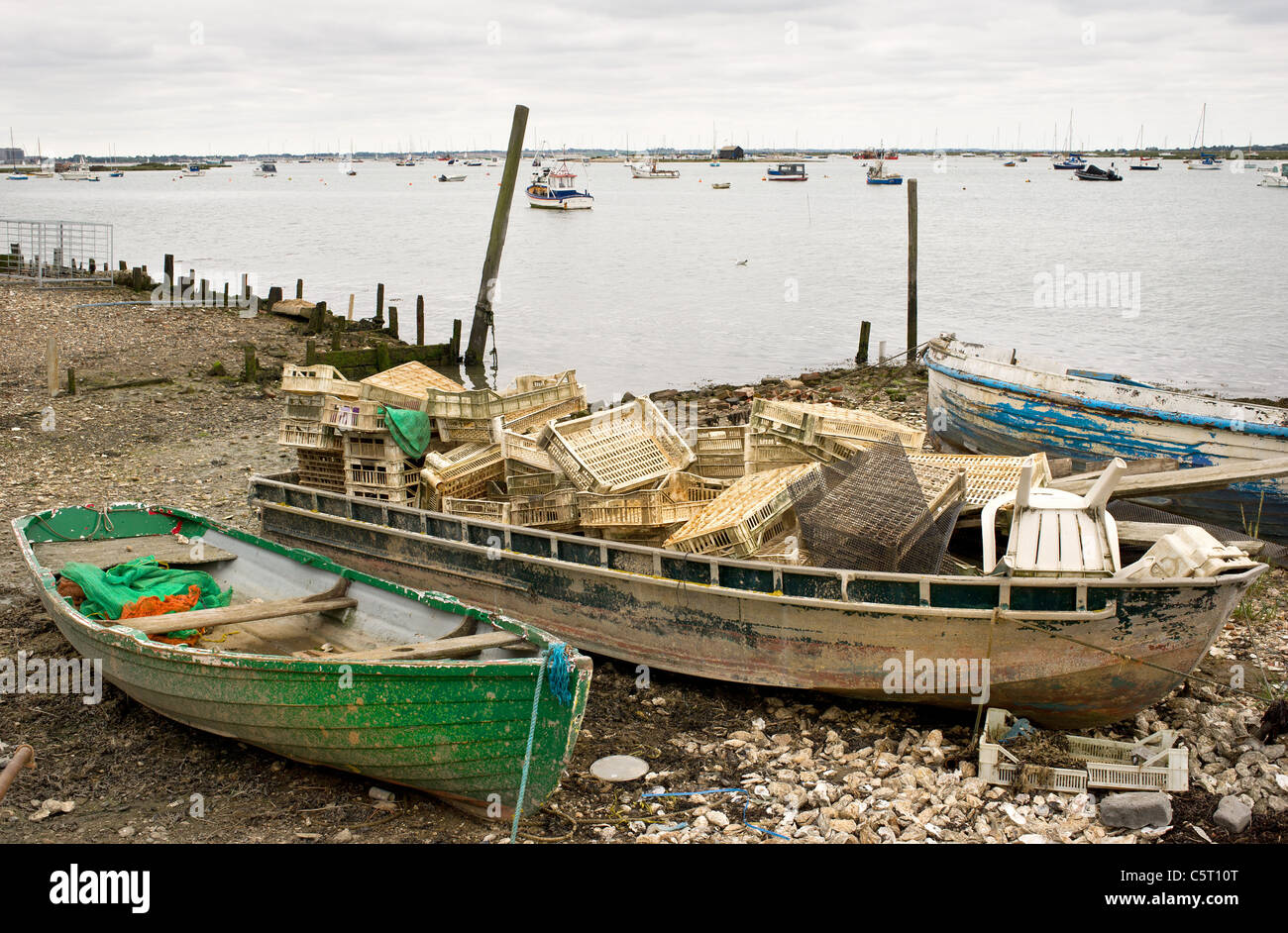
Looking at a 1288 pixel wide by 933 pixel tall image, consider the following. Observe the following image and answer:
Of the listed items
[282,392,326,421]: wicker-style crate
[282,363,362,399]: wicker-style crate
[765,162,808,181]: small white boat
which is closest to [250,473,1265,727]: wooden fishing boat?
[282,392,326,421]: wicker-style crate

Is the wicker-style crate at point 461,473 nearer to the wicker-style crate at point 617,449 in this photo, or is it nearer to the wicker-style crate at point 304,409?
the wicker-style crate at point 617,449

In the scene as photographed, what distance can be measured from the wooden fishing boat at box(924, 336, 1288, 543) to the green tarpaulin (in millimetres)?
7716

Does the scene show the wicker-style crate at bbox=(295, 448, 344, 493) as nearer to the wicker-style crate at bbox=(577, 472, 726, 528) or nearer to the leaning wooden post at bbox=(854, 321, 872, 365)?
the wicker-style crate at bbox=(577, 472, 726, 528)

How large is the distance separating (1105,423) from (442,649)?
9101mm

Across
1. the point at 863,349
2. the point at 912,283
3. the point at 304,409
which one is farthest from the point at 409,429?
the point at 863,349

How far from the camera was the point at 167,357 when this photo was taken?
22078 millimetres

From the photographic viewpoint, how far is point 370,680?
21.5 feet

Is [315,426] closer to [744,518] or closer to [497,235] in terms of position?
[744,518]

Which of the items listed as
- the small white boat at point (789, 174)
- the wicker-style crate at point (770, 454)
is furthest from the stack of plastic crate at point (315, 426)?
the small white boat at point (789, 174)

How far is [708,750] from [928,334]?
27185 millimetres

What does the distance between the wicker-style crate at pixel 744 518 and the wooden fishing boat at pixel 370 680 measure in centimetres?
180

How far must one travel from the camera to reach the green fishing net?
27.3 ft

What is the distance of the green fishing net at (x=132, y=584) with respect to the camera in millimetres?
8336

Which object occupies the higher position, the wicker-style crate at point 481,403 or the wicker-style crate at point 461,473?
the wicker-style crate at point 481,403
